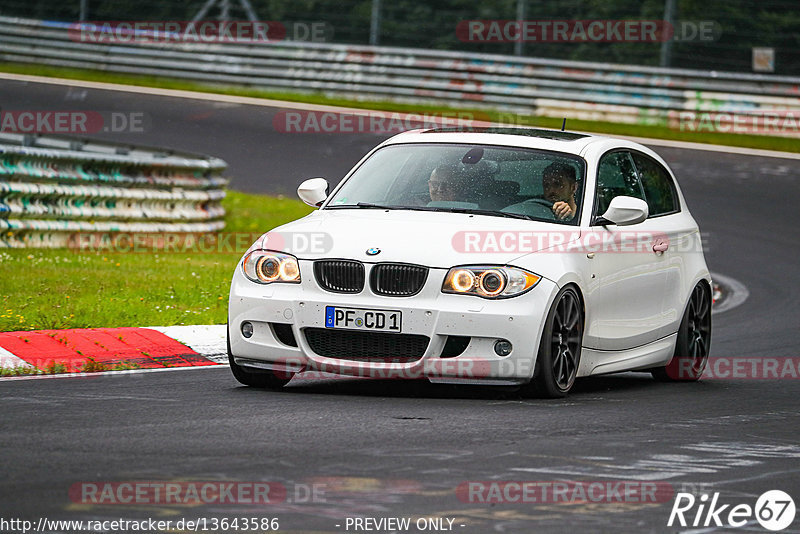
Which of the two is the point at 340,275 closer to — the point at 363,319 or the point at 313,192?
the point at 363,319

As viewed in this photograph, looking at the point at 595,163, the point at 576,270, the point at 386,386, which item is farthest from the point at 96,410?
the point at 595,163

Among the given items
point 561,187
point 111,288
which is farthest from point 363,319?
point 111,288

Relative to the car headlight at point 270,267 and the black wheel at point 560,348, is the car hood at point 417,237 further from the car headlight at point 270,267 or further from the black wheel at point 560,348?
the black wheel at point 560,348

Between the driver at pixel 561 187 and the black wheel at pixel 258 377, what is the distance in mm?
1919

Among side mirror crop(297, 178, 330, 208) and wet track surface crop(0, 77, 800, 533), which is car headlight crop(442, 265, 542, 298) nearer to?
wet track surface crop(0, 77, 800, 533)

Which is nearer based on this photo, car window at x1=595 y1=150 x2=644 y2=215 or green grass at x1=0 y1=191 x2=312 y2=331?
car window at x1=595 y1=150 x2=644 y2=215

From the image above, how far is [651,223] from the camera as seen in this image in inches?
406

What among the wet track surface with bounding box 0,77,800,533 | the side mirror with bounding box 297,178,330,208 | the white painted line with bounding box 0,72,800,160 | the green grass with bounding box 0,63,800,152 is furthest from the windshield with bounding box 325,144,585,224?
the green grass with bounding box 0,63,800,152

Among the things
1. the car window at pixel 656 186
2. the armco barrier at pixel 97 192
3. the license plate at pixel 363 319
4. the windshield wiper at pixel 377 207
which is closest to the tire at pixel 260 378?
the license plate at pixel 363 319

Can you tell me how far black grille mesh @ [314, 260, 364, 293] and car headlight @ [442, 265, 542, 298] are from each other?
0.48 m

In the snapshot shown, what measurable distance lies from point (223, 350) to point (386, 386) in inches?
70.8

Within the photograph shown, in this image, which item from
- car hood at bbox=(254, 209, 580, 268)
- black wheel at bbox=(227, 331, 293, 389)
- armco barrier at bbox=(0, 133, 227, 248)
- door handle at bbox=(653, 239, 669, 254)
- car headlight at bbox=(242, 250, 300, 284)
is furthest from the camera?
armco barrier at bbox=(0, 133, 227, 248)

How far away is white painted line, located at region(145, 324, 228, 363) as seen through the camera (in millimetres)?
10562

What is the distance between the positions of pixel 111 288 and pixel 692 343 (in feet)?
16.0
